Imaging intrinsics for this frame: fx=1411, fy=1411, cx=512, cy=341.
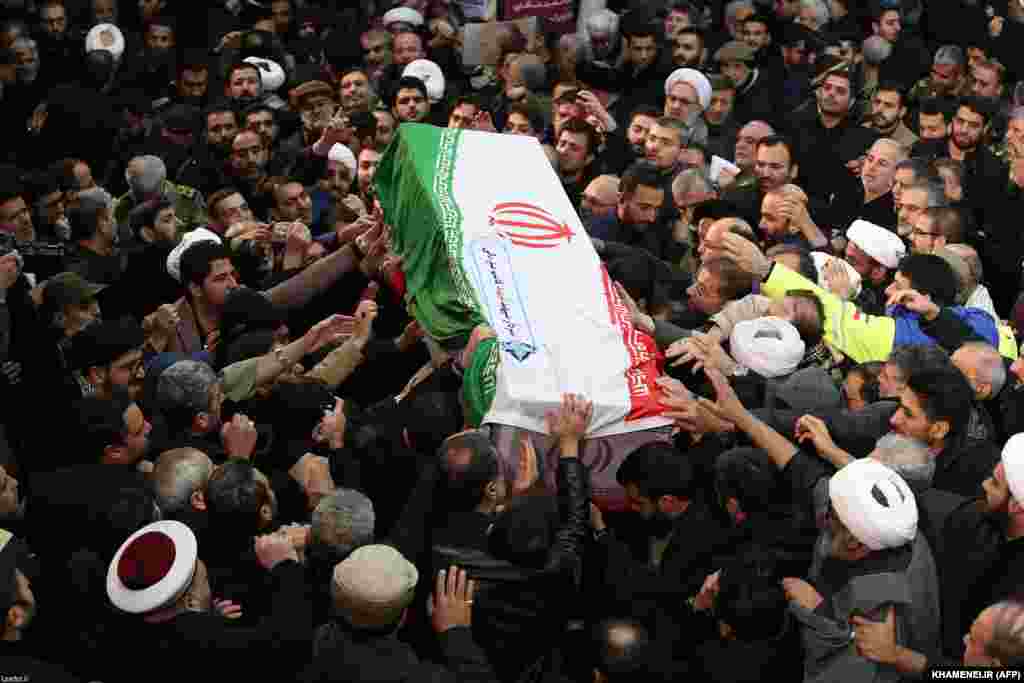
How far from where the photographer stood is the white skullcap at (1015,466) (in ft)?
12.3

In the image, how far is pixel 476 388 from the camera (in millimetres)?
4684

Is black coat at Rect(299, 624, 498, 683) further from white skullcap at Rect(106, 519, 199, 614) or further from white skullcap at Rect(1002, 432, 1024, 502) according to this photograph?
white skullcap at Rect(1002, 432, 1024, 502)

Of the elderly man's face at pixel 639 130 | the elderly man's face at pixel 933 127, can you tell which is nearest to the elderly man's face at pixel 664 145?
the elderly man's face at pixel 639 130

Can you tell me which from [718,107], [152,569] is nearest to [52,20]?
[718,107]

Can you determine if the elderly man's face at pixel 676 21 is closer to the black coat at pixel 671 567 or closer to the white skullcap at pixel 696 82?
the white skullcap at pixel 696 82

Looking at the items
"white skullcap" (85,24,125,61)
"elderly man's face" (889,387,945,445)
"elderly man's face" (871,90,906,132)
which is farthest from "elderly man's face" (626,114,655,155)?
"white skullcap" (85,24,125,61)

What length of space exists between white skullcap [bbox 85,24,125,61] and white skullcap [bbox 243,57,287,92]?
0.82 m

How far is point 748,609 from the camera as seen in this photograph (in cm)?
353

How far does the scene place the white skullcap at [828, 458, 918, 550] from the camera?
11.9 feet

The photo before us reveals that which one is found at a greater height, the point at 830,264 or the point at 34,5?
the point at 34,5

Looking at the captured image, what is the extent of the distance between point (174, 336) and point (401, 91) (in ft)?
8.98

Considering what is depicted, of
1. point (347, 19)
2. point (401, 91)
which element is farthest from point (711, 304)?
point (347, 19)

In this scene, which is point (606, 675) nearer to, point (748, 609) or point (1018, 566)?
point (748, 609)

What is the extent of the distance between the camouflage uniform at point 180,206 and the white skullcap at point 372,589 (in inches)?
140
